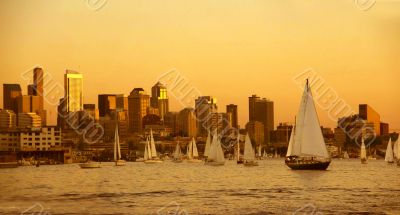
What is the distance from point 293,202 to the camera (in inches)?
2044

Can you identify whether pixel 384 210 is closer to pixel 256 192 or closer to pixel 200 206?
pixel 200 206

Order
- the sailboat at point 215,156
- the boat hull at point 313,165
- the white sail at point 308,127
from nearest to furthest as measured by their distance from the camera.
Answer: the white sail at point 308,127, the boat hull at point 313,165, the sailboat at point 215,156

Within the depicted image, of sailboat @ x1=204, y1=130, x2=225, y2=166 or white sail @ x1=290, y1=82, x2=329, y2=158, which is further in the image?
sailboat @ x1=204, y1=130, x2=225, y2=166

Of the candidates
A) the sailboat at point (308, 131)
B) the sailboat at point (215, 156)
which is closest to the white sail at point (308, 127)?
the sailboat at point (308, 131)

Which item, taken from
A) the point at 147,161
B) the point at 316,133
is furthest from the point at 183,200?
the point at 147,161

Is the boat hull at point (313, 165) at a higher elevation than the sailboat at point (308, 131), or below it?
below

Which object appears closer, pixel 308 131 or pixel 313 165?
pixel 308 131

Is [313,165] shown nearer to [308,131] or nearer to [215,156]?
[308,131]

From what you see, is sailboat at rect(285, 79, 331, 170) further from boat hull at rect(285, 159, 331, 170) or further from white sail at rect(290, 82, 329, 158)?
boat hull at rect(285, 159, 331, 170)

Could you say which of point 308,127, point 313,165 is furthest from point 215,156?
point 308,127

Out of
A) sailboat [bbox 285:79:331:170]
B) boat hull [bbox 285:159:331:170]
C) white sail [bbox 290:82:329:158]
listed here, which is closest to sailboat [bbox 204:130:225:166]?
boat hull [bbox 285:159:331:170]

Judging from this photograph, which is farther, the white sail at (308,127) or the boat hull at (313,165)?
the boat hull at (313,165)

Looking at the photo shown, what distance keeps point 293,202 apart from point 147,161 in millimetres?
132037

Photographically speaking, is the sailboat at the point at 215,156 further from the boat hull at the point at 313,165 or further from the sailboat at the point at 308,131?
the sailboat at the point at 308,131
